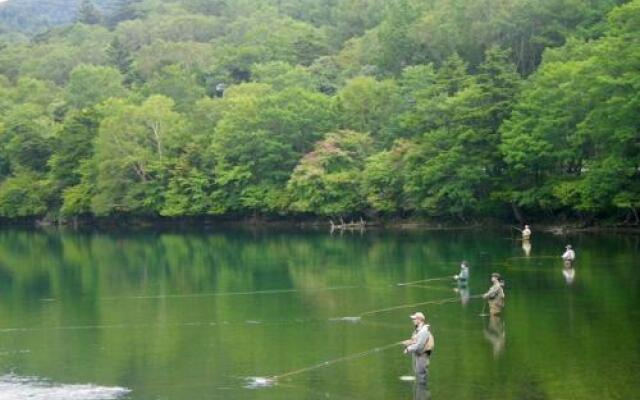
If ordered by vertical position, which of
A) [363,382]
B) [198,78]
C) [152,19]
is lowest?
[363,382]

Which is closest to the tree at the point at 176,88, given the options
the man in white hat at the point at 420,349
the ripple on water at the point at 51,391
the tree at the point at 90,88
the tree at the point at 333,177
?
the tree at the point at 90,88

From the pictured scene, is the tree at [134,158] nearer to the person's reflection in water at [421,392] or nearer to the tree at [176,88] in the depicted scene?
the tree at [176,88]

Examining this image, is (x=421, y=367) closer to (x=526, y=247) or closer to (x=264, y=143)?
(x=526, y=247)

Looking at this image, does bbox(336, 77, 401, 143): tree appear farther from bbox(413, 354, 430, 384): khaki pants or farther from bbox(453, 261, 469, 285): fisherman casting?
bbox(413, 354, 430, 384): khaki pants

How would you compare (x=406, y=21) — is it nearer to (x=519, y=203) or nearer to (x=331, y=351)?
(x=519, y=203)

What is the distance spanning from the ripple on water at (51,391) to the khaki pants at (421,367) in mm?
6681

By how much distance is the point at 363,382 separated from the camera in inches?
952

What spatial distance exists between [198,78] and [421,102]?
6265cm

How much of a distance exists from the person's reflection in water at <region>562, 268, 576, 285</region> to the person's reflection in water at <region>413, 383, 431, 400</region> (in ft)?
61.8

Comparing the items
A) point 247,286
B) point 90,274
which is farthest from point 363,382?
point 90,274

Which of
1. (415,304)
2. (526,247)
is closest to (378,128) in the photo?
(526,247)

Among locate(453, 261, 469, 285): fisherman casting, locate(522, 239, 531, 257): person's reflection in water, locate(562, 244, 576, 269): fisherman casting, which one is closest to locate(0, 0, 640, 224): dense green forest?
locate(522, 239, 531, 257): person's reflection in water

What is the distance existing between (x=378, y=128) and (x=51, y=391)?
65.5 m

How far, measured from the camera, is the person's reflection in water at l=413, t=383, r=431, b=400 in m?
22.4
